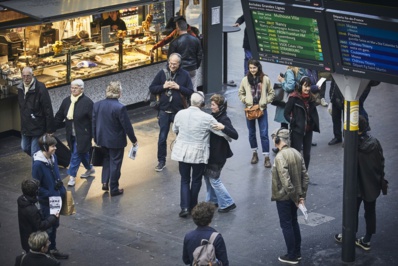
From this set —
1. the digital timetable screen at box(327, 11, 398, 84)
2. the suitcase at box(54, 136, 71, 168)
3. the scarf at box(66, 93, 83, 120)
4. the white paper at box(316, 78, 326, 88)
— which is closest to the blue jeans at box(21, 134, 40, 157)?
the suitcase at box(54, 136, 71, 168)

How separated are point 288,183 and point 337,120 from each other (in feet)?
17.5

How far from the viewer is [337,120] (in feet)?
57.4

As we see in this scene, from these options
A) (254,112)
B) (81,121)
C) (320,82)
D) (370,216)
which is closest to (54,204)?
(81,121)

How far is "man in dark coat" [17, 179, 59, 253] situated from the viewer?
11.7 m

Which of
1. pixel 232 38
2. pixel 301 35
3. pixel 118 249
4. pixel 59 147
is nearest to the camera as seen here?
pixel 301 35

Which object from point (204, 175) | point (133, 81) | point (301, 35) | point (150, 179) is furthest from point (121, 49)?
point (301, 35)

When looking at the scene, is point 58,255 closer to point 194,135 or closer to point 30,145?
point 194,135

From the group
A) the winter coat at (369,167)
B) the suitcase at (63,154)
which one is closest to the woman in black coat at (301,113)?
the winter coat at (369,167)

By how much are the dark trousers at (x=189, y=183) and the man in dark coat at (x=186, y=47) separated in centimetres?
470

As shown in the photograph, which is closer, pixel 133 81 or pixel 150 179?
pixel 150 179

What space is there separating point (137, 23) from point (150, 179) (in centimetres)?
471

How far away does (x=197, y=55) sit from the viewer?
18.7m

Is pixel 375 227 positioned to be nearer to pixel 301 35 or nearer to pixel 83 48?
pixel 301 35

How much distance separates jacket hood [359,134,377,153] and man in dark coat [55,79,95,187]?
4439 mm
